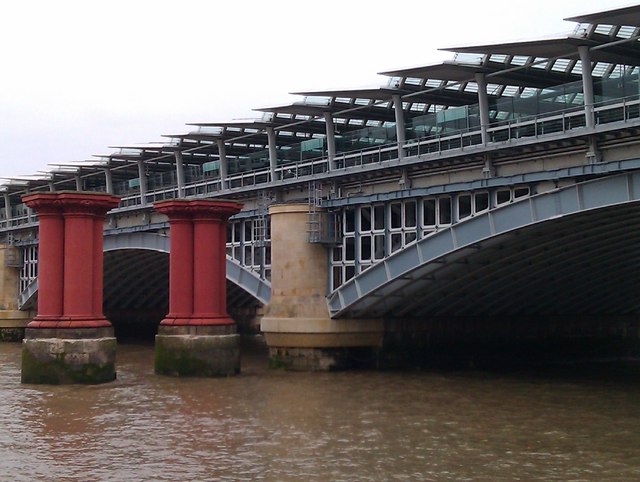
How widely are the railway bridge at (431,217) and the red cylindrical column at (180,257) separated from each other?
0.06m

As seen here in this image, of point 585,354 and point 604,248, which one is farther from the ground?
point 604,248

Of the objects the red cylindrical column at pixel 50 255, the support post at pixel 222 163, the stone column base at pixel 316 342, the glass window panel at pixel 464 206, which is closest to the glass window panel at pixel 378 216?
the glass window panel at pixel 464 206

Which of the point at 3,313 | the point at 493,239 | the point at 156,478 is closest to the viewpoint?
the point at 156,478

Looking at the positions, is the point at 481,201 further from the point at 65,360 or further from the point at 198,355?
the point at 65,360

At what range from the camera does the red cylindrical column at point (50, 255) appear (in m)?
32.7

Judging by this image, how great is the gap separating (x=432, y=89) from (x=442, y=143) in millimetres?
1837

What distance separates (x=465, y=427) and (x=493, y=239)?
8314mm

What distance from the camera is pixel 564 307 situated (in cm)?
4441

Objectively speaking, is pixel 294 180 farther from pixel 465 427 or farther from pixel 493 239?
pixel 465 427

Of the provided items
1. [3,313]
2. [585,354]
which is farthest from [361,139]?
[3,313]

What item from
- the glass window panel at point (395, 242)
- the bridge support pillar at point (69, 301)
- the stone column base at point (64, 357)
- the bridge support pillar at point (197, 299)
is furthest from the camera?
the glass window panel at point (395, 242)

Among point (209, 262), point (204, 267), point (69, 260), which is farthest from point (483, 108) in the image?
point (69, 260)

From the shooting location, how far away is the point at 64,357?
3209 centimetres

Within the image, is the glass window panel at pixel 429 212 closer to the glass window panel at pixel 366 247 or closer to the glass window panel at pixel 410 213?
the glass window panel at pixel 410 213
